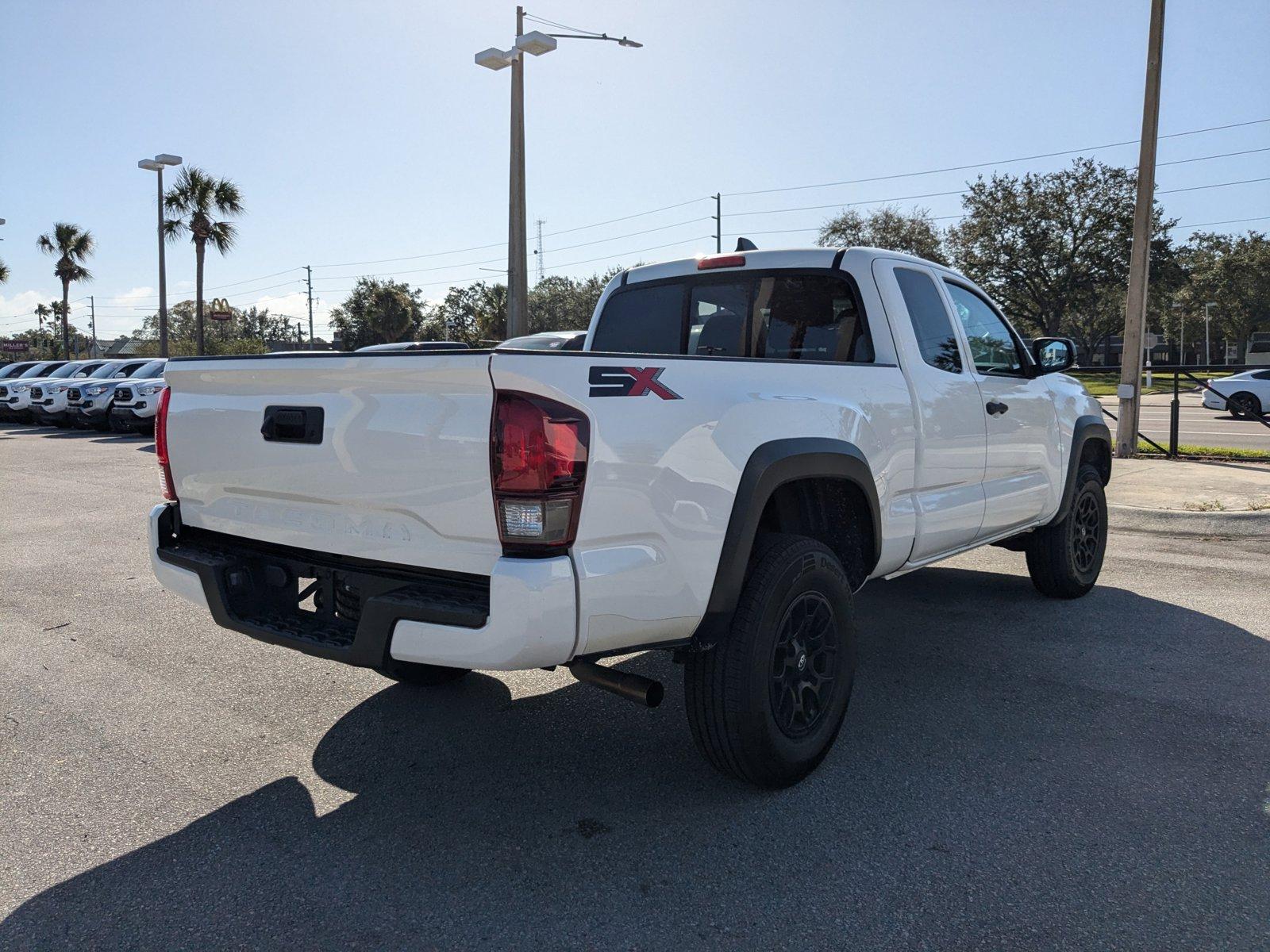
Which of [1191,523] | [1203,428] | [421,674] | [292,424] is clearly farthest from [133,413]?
[1203,428]

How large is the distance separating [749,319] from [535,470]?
7.44 feet

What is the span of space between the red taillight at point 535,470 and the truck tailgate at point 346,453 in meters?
0.04

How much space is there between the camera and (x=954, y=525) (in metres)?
4.53

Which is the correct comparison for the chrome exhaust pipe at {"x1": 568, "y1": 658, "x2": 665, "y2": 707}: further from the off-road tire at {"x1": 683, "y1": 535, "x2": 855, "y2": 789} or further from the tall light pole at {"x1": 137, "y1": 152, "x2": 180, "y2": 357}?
the tall light pole at {"x1": 137, "y1": 152, "x2": 180, "y2": 357}

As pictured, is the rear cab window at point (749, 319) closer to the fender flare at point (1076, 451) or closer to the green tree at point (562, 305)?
the fender flare at point (1076, 451)

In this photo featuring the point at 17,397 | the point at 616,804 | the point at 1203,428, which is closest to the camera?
the point at 616,804

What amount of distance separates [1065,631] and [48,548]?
718 cm

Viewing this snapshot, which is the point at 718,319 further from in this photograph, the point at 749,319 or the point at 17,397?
the point at 17,397

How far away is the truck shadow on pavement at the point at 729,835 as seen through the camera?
2.57m

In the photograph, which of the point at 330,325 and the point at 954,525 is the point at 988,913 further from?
the point at 330,325

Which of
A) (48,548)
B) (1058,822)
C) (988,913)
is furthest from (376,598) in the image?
(48,548)

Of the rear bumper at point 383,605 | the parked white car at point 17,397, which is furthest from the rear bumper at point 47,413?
the rear bumper at point 383,605

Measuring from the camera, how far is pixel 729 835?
10.1 ft

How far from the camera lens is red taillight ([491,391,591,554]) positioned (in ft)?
8.71
